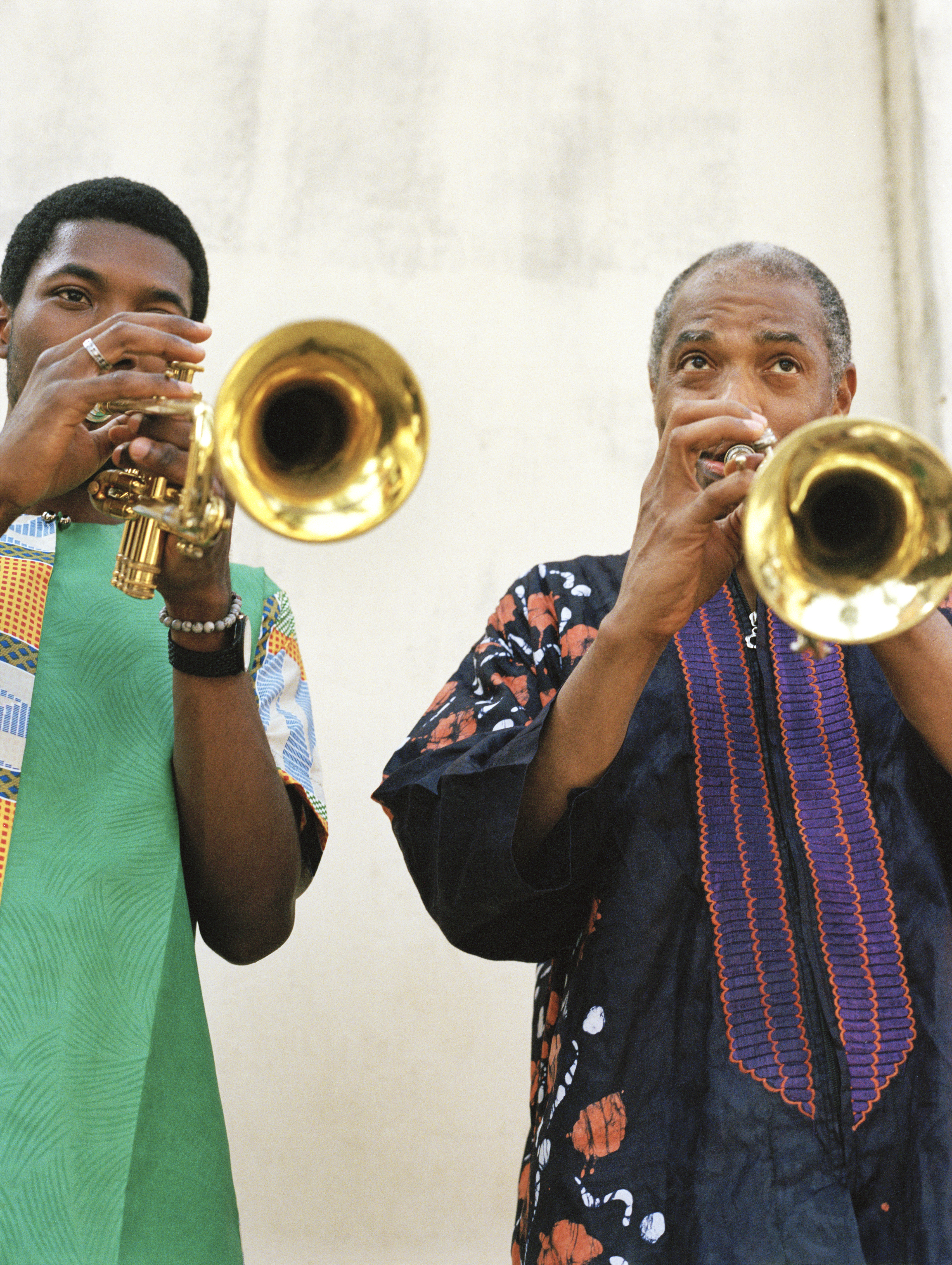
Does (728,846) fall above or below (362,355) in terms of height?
below

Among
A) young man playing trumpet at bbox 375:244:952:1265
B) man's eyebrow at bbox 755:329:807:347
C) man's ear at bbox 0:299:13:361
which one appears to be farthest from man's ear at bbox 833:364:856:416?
man's ear at bbox 0:299:13:361

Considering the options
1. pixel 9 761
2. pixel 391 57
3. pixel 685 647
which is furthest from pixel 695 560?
pixel 391 57

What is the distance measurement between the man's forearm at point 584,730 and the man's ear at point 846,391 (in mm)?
735

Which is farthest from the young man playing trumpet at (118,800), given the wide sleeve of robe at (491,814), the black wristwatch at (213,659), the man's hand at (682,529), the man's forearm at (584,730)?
the man's hand at (682,529)

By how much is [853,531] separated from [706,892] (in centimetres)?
48

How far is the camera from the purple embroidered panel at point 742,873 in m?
1.65

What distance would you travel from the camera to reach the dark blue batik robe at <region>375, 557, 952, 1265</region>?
1.58 m

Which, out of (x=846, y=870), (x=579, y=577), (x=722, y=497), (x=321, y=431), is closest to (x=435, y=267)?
(x=579, y=577)

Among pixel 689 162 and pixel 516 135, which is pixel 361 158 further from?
pixel 689 162

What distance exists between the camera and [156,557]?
1876mm

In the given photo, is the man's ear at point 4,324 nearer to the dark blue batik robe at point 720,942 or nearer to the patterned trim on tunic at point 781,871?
the dark blue batik robe at point 720,942

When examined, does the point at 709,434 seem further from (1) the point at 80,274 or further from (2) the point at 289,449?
(1) the point at 80,274

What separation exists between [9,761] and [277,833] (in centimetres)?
38

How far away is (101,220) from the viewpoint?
2309mm
